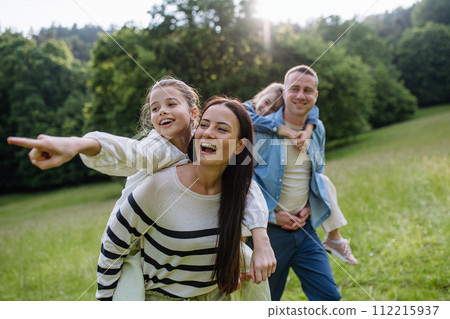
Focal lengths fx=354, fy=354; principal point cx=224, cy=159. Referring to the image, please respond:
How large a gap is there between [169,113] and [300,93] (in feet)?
4.18

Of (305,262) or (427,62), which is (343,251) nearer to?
(305,262)

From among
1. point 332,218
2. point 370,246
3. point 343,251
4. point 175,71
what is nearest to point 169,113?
point 332,218

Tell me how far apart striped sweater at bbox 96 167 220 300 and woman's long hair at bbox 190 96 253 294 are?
0.04 m

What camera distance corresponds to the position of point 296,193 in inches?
121

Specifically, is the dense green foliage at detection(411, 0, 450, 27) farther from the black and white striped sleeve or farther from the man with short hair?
the black and white striped sleeve

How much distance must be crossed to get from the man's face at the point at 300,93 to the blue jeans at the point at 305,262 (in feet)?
3.30

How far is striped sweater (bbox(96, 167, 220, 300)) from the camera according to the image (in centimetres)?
177

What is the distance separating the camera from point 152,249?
6.15 ft

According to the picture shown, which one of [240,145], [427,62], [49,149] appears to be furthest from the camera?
[427,62]

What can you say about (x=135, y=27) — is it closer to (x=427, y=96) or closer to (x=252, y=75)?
(x=252, y=75)

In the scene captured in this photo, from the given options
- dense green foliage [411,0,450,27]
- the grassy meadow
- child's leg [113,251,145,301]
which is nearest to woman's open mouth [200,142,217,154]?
child's leg [113,251,145,301]

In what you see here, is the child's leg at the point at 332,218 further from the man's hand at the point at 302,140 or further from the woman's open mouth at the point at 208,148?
the woman's open mouth at the point at 208,148

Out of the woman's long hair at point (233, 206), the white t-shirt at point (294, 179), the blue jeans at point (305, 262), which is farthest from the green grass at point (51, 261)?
the woman's long hair at point (233, 206)

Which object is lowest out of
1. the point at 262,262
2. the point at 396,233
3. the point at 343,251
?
the point at 396,233
